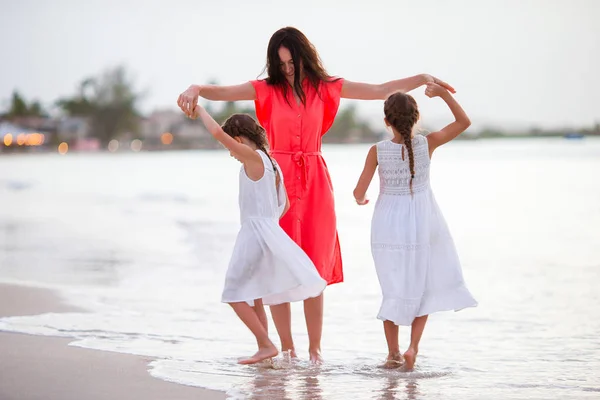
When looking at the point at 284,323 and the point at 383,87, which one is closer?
the point at 383,87

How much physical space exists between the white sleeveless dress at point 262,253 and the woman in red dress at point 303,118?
0.23 meters

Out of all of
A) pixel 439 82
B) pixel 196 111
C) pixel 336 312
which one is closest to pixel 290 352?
pixel 196 111

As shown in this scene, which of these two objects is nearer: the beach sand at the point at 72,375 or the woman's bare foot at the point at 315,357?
the beach sand at the point at 72,375

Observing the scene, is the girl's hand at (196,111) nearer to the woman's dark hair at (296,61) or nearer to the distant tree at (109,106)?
the woman's dark hair at (296,61)

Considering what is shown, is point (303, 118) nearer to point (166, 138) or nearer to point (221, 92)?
→ point (221, 92)

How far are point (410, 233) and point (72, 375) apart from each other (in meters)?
1.84

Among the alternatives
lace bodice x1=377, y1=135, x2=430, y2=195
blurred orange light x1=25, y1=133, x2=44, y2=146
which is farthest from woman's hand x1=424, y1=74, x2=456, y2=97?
blurred orange light x1=25, y1=133, x2=44, y2=146

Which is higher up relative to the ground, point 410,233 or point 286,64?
point 286,64

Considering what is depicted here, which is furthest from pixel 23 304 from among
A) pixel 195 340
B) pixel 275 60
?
pixel 275 60

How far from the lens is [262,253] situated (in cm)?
523

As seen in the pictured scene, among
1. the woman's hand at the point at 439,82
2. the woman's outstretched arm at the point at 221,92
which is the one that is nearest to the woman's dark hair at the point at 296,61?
the woman's outstretched arm at the point at 221,92

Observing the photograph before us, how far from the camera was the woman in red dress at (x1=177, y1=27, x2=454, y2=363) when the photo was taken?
5.40m

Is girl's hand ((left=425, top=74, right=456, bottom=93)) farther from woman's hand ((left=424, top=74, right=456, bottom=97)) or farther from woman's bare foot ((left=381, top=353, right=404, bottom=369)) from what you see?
woman's bare foot ((left=381, top=353, right=404, bottom=369))

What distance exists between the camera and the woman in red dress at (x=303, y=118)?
540cm
